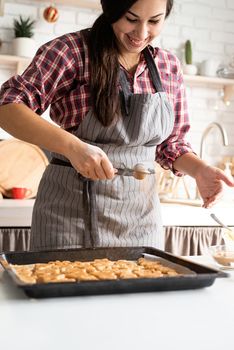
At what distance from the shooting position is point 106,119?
1559 mm

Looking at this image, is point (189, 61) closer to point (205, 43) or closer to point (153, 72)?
point (205, 43)

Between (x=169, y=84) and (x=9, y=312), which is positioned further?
(x=169, y=84)

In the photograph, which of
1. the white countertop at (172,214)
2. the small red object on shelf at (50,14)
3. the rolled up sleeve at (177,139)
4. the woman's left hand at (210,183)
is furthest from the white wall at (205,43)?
the woman's left hand at (210,183)

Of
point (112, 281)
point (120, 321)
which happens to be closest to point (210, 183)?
point (112, 281)

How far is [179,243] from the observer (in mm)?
2561

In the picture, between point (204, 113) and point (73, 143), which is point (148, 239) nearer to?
point (73, 143)

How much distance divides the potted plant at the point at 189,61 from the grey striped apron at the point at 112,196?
1793 mm

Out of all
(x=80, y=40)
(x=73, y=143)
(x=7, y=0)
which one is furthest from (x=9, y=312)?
(x=7, y=0)

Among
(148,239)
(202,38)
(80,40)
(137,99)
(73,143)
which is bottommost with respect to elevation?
(148,239)

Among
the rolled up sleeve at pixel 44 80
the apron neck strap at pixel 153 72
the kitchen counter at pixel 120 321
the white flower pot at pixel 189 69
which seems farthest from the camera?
the white flower pot at pixel 189 69

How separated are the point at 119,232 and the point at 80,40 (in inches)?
23.8

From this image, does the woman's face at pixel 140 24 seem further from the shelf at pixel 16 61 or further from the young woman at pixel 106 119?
the shelf at pixel 16 61

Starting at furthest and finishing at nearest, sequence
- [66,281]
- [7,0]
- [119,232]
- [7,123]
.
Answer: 1. [7,0]
2. [119,232]
3. [7,123]
4. [66,281]

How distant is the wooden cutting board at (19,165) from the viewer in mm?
2824
